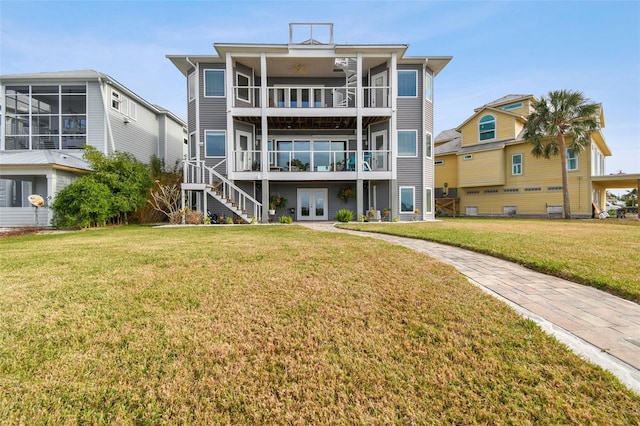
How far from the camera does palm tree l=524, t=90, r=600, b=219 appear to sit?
16.8 m

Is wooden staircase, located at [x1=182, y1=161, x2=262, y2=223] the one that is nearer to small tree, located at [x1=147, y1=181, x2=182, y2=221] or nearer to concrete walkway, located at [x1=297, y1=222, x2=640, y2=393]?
small tree, located at [x1=147, y1=181, x2=182, y2=221]

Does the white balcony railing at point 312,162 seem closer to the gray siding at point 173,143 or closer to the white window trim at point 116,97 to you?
the white window trim at point 116,97

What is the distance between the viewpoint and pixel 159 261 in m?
5.21

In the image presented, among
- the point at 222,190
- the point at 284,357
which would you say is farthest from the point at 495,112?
the point at 284,357

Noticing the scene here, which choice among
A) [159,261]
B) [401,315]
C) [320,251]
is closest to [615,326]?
[401,315]

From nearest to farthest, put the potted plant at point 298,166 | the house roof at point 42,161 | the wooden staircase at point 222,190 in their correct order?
1. the house roof at point 42,161
2. the wooden staircase at point 222,190
3. the potted plant at point 298,166

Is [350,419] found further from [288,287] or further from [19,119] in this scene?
[19,119]

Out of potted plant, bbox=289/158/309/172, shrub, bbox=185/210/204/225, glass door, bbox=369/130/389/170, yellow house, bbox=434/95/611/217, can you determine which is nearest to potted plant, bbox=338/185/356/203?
Answer: glass door, bbox=369/130/389/170

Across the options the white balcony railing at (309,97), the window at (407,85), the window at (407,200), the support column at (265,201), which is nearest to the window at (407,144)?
the window at (407,200)

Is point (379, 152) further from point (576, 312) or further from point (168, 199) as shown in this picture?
point (576, 312)

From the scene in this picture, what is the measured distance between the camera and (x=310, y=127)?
52.4 feet

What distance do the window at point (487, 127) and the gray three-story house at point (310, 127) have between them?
26.7 feet

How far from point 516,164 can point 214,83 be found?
21367 mm

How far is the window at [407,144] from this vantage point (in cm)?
1551
